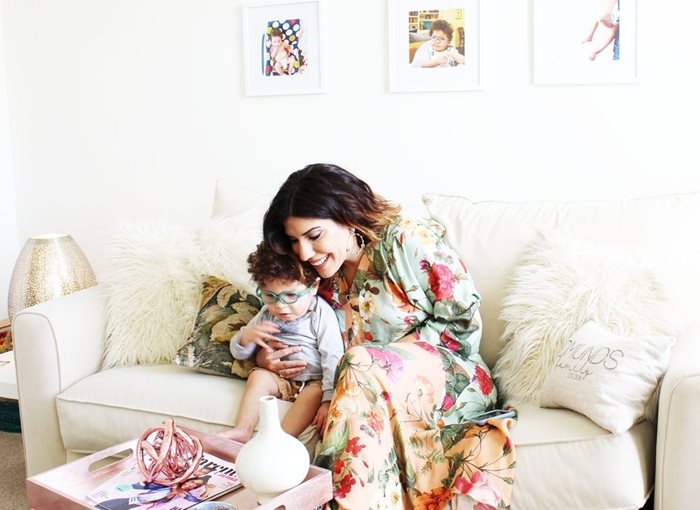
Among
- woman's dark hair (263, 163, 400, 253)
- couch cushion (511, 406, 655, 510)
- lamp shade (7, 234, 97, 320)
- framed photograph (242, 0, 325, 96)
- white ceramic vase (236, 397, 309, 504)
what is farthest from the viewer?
lamp shade (7, 234, 97, 320)

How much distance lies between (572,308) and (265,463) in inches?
38.3

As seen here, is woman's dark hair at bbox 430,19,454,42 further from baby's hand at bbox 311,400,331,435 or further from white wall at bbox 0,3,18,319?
white wall at bbox 0,3,18,319

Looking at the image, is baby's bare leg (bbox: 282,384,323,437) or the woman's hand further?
the woman's hand

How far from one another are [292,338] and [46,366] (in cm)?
73

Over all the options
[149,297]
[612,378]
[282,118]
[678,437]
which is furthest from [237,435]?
[282,118]

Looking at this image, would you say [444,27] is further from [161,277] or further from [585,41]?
[161,277]

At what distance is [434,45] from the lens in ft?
9.41

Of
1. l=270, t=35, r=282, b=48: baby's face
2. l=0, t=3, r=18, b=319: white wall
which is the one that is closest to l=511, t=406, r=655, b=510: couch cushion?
l=270, t=35, r=282, b=48: baby's face

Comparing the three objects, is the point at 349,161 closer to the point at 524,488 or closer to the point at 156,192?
the point at 156,192

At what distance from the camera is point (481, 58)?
2.81m

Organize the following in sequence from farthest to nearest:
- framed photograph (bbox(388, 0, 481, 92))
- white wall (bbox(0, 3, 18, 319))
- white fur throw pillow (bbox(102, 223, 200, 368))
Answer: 1. white wall (bbox(0, 3, 18, 319))
2. framed photograph (bbox(388, 0, 481, 92))
3. white fur throw pillow (bbox(102, 223, 200, 368))

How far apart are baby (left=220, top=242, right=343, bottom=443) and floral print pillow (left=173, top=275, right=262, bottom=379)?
0.06 metres

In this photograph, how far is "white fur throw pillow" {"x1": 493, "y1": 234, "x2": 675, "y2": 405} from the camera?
80.5 inches

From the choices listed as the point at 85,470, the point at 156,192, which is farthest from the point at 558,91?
the point at 85,470
